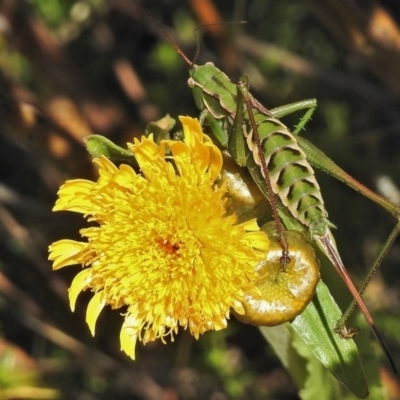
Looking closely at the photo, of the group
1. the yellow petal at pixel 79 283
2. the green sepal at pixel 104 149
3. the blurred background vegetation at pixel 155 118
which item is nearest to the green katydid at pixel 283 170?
the green sepal at pixel 104 149

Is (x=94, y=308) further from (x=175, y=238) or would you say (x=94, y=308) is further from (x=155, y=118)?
(x=155, y=118)

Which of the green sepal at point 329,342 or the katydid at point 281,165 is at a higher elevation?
the katydid at point 281,165

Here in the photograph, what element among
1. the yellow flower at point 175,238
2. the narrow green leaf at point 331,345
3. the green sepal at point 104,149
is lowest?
the narrow green leaf at point 331,345

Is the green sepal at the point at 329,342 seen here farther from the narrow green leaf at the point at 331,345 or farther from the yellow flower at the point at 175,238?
the yellow flower at the point at 175,238

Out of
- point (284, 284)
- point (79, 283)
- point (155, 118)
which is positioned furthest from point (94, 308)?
point (155, 118)

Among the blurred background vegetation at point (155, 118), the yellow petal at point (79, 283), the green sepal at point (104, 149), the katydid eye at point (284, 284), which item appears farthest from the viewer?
the blurred background vegetation at point (155, 118)

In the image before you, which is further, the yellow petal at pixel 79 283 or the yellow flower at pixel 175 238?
the yellow petal at pixel 79 283

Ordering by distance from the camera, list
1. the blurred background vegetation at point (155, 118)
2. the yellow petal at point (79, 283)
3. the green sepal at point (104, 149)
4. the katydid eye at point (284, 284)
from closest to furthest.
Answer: the katydid eye at point (284, 284), the green sepal at point (104, 149), the yellow petal at point (79, 283), the blurred background vegetation at point (155, 118)

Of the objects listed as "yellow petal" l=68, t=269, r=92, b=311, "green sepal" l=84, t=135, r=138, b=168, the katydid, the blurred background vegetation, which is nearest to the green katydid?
the katydid
